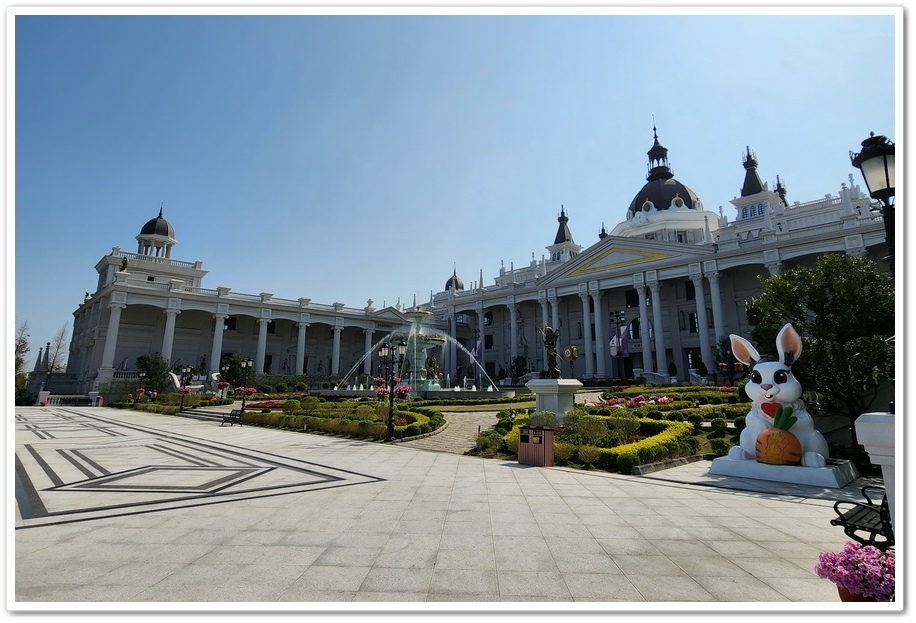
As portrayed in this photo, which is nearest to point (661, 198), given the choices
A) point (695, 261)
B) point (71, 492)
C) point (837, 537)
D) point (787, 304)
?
point (695, 261)

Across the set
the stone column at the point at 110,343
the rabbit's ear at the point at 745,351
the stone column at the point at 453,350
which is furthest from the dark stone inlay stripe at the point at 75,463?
the stone column at the point at 453,350

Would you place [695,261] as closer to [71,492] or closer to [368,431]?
[368,431]

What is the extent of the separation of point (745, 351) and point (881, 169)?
834cm

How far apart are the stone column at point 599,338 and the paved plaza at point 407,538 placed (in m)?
37.7

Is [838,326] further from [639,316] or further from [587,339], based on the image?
[587,339]

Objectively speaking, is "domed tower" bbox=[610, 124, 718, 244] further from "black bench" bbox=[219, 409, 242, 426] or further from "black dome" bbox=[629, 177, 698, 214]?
"black bench" bbox=[219, 409, 242, 426]

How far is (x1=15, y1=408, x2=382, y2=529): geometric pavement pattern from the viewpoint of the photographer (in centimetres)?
687

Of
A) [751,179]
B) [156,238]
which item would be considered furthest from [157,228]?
[751,179]

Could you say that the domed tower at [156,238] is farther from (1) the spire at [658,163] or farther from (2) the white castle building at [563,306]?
(1) the spire at [658,163]

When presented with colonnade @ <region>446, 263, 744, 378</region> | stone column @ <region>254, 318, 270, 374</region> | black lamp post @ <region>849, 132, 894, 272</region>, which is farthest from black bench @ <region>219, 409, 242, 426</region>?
colonnade @ <region>446, 263, 744, 378</region>

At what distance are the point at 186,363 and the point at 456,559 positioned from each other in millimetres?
56269

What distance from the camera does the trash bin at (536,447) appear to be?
11516 mm

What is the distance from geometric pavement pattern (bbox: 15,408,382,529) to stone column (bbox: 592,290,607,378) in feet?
130

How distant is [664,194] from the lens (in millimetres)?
61750
